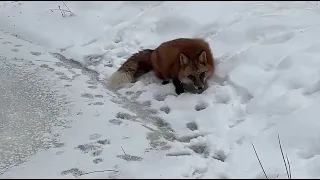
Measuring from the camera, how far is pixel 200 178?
389 centimetres

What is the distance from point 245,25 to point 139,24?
185 cm

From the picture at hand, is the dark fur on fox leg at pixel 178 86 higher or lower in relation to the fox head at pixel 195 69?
lower

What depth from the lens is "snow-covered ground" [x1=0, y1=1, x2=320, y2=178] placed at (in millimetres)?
4113

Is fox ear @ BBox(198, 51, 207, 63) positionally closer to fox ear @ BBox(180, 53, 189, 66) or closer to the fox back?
the fox back

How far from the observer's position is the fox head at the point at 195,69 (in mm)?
5617

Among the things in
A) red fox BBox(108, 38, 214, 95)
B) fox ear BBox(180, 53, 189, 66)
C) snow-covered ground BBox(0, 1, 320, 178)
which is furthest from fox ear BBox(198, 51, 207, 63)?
snow-covered ground BBox(0, 1, 320, 178)

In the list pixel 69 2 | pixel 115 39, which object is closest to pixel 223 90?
pixel 115 39

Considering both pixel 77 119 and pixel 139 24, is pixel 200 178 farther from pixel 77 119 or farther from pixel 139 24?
pixel 139 24

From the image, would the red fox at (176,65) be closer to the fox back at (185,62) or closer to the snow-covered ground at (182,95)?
the fox back at (185,62)

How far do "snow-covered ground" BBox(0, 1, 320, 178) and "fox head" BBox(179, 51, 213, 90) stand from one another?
0.16m

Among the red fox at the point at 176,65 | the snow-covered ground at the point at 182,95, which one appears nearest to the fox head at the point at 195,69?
the red fox at the point at 176,65

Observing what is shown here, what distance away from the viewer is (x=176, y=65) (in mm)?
5789

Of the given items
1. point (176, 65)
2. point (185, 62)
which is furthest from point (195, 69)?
point (176, 65)

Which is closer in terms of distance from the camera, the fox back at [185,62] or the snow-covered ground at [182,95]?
the snow-covered ground at [182,95]
